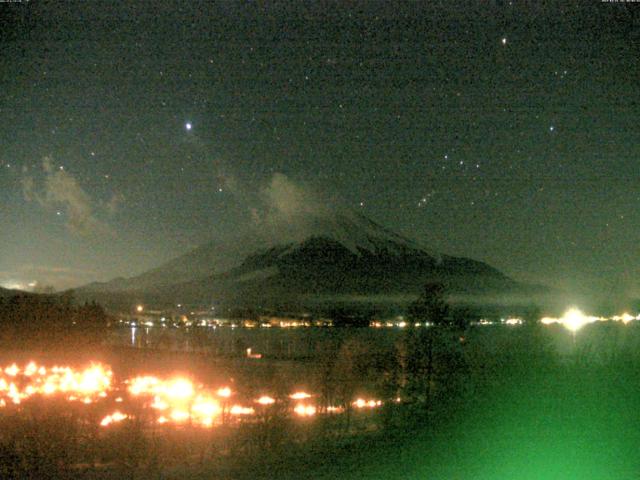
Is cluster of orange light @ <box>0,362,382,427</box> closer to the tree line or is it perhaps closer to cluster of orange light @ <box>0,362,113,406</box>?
cluster of orange light @ <box>0,362,113,406</box>

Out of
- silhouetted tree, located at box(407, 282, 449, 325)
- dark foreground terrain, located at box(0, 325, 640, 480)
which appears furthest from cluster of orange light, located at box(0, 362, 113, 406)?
silhouetted tree, located at box(407, 282, 449, 325)

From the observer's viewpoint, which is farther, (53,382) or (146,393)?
(53,382)

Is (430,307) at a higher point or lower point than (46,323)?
higher

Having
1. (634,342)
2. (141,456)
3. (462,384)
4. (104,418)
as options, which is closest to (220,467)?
(141,456)

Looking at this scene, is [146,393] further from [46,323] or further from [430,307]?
[46,323]

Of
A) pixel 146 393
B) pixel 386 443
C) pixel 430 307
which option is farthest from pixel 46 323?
pixel 386 443

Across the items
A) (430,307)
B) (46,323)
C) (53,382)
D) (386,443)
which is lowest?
(386,443)

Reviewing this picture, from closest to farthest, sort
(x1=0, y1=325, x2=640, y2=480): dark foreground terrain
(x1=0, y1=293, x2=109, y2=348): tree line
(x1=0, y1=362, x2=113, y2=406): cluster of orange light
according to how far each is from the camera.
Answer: (x1=0, y1=325, x2=640, y2=480): dark foreground terrain < (x1=0, y1=362, x2=113, y2=406): cluster of orange light < (x1=0, y1=293, x2=109, y2=348): tree line

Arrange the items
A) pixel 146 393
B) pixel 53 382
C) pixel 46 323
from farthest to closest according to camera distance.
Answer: pixel 46 323 → pixel 53 382 → pixel 146 393

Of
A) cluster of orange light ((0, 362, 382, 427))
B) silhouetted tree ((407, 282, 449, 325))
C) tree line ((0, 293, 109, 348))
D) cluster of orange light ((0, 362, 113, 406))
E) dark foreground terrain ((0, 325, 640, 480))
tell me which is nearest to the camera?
dark foreground terrain ((0, 325, 640, 480))
